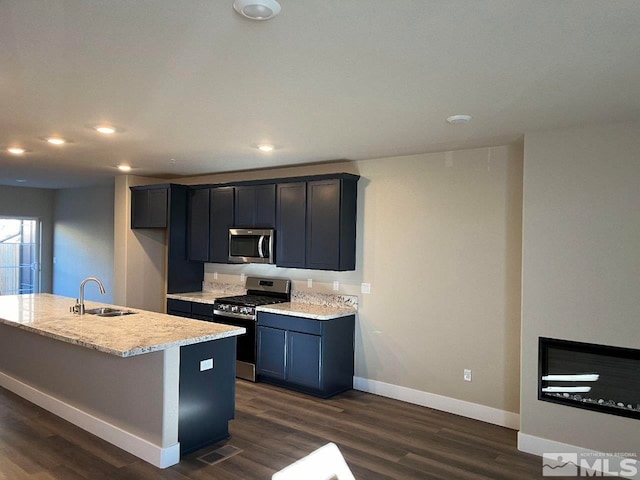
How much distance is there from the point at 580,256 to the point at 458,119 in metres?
1.36

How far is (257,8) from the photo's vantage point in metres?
1.79

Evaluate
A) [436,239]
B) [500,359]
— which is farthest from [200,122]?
[500,359]

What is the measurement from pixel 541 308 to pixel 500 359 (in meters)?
0.82

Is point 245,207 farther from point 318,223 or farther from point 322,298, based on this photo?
point 322,298

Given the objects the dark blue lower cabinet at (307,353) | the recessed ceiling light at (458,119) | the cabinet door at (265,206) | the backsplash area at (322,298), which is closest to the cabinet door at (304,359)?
the dark blue lower cabinet at (307,353)

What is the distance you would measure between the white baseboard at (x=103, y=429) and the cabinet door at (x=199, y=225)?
2.51 m

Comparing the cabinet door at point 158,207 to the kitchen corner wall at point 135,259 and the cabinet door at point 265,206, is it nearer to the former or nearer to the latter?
the kitchen corner wall at point 135,259

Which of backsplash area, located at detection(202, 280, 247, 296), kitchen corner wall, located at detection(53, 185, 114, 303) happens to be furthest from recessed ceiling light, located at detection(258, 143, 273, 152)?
kitchen corner wall, located at detection(53, 185, 114, 303)

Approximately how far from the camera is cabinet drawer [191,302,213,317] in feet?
18.6

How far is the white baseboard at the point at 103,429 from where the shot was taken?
329 cm

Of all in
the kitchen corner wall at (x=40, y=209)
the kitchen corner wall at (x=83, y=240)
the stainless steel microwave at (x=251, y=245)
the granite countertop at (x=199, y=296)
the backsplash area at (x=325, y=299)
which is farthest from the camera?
the kitchen corner wall at (x=40, y=209)

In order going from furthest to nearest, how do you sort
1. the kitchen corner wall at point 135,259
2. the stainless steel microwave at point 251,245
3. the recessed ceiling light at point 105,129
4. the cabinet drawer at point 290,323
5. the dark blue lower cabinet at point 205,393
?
1. the kitchen corner wall at point 135,259
2. the stainless steel microwave at point 251,245
3. the cabinet drawer at point 290,323
4. the recessed ceiling light at point 105,129
5. the dark blue lower cabinet at point 205,393

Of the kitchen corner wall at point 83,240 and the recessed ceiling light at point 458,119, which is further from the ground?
the recessed ceiling light at point 458,119

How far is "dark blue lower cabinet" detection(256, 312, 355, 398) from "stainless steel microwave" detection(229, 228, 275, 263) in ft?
2.51
